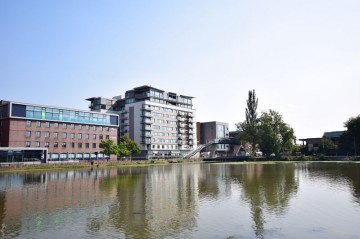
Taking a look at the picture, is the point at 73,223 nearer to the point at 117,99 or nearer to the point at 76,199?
the point at 76,199

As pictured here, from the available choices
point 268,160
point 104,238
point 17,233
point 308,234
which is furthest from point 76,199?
point 268,160

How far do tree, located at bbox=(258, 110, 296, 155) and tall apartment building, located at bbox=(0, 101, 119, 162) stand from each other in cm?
6640

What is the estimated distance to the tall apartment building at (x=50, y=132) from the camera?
108 meters

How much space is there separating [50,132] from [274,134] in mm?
92431

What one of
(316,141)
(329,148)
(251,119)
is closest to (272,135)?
(251,119)

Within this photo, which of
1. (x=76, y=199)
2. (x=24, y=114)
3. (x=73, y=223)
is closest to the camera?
(x=73, y=223)

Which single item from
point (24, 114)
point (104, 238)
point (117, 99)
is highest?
point (117, 99)

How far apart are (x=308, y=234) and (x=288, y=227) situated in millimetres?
1862

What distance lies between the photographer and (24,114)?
113 m

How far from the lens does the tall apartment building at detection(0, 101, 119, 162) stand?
108 metres

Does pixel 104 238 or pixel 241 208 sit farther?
pixel 241 208

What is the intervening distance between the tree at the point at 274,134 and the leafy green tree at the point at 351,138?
68.1 feet

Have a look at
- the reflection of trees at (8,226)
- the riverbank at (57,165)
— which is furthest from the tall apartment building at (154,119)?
the reflection of trees at (8,226)

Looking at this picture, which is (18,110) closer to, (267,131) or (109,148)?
(109,148)
